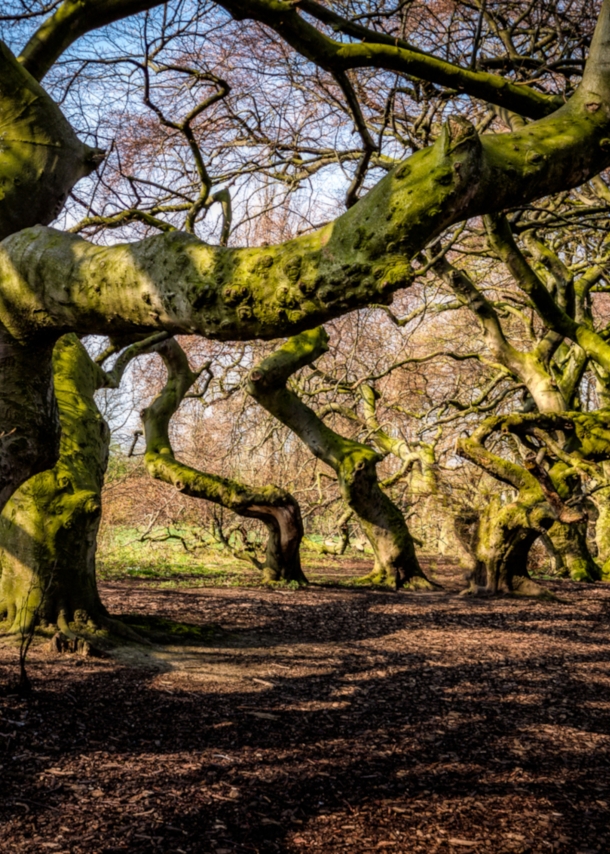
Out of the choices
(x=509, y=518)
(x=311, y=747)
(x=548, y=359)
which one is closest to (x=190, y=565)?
(x=509, y=518)

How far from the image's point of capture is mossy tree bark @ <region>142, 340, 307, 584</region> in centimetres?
998

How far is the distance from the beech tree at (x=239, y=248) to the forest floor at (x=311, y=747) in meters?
1.36

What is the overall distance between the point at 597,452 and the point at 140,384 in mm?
8724

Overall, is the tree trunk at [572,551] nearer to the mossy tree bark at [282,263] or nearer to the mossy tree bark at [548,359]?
the mossy tree bark at [548,359]

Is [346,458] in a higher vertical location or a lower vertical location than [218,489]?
higher

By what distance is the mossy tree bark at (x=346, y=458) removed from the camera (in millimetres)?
9820

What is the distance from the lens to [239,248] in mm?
2941

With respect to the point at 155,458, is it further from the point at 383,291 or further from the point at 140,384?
the point at 383,291

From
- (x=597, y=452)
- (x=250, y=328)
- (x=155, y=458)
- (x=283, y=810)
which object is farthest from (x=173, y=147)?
(x=283, y=810)

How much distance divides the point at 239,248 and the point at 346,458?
23.8 feet

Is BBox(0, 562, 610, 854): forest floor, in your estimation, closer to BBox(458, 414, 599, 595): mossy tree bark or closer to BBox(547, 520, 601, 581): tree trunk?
Result: BBox(458, 414, 599, 595): mossy tree bark

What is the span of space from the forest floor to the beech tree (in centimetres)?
136

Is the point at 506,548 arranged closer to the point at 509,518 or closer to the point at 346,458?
the point at 509,518

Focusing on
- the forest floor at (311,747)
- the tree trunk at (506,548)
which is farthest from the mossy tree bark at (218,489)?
the forest floor at (311,747)
